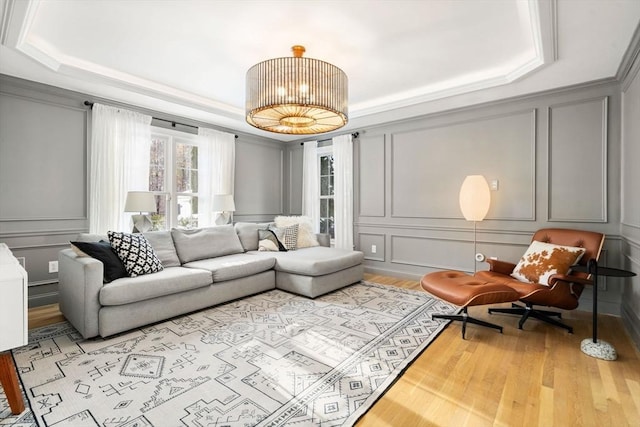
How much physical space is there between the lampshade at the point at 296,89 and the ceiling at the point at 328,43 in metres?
0.28

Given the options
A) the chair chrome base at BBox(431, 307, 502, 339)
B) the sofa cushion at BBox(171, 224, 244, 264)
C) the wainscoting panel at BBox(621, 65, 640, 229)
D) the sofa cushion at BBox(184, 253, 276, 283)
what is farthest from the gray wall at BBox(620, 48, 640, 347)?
the sofa cushion at BBox(171, 224, 244, 264)

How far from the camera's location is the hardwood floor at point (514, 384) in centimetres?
162

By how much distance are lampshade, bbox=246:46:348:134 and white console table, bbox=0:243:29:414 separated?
6.22ft

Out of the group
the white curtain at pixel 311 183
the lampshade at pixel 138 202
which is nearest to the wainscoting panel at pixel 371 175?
the white curtain at pixel 311 183

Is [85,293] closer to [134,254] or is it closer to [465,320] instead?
[134,254]

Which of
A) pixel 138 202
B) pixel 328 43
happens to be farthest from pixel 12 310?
pixel 328 43

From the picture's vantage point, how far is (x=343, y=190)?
203 inches

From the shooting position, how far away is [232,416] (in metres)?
1.60

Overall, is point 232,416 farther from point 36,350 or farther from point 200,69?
point 200,69

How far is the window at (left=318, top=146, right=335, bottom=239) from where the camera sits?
554 cm

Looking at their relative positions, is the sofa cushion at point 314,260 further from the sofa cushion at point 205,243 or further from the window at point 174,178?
the window at point 174,178

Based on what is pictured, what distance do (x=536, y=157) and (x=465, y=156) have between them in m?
0.77

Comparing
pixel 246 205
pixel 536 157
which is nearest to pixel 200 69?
pixel 246 205

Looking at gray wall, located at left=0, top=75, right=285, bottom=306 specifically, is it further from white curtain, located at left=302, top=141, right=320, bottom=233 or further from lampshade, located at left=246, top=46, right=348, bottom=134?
white curtain, located at left=302, top=141, right=320, bottom=233
